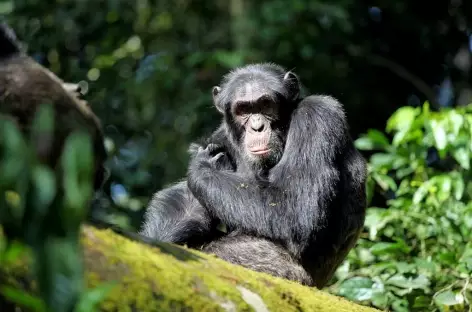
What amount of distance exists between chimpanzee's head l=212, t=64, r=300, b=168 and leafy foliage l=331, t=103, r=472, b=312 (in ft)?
3.79

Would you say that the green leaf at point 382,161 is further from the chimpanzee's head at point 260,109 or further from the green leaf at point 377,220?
the chimpanzee's head at point 260,109

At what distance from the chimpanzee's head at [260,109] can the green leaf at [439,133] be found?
1.24m

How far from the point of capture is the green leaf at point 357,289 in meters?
6.54

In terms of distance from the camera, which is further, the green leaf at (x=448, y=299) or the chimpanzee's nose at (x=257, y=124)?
the chimpanzee's nose at (x=257, y=124)

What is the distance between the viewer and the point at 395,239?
7.22 m

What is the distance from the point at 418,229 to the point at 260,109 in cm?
178

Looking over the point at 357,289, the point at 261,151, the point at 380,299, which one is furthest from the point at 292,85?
the point at 380,299

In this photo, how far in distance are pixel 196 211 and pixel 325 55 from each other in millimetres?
7019

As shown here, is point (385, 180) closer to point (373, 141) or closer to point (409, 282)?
point (373, 141)

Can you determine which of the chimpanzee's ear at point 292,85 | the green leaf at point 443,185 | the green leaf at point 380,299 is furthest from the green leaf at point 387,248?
the chimpanzee's ear at point 292,85

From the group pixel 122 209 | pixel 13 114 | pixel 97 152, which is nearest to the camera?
pixel 13 114

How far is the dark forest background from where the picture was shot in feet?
37.3

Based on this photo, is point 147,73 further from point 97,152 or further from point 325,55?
point 97,152

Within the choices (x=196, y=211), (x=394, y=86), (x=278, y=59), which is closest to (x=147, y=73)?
(x=278, y=59)
